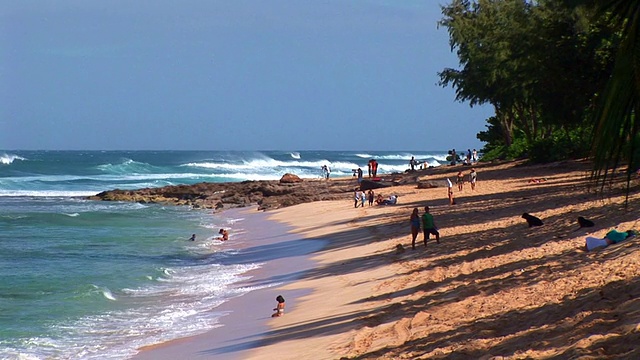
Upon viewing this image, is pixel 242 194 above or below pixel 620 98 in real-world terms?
below

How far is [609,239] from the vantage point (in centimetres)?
1470

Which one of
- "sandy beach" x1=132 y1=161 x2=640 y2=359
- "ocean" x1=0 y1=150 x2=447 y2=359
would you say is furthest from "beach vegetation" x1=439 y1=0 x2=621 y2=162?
"ocean" x1=0 y1=150 x2=447 y2=359

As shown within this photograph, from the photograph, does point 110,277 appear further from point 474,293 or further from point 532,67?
point 532,67

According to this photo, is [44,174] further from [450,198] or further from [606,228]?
[606,228]

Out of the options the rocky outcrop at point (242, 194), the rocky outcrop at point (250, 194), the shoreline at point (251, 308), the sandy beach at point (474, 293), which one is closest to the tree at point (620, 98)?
the sandy beach at point (474, 293)

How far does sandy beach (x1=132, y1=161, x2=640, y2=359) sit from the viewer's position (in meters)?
9.68

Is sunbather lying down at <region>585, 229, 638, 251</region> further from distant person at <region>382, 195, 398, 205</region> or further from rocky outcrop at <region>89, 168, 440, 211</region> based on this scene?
rocky outcrop at <region>89, 168, 440, 211</region>

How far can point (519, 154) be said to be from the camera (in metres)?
54.6

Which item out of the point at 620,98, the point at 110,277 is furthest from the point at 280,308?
the point at 620,98

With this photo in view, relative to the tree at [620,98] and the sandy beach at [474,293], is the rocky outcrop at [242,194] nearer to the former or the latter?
the sandy beach at [474,293]

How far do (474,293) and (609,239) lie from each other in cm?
287

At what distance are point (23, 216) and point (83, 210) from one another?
4071 mm

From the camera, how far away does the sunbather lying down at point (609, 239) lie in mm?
14540

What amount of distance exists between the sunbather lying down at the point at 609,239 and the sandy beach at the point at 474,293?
0.66 ft
